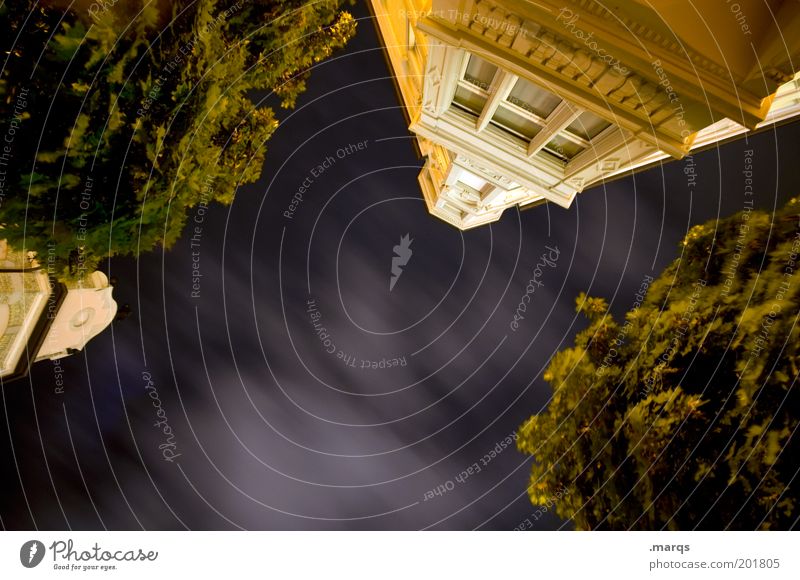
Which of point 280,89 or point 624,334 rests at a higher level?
point 280,89

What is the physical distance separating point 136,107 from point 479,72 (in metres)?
6.35

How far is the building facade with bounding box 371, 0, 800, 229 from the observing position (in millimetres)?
5527

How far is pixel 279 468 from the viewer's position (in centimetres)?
795

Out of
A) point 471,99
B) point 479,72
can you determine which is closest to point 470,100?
point 471,99

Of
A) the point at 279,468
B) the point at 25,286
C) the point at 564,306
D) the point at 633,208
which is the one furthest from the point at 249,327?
the point at 633,208

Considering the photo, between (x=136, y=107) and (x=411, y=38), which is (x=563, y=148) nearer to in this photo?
(x=411, y=38)

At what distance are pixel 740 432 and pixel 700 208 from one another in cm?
413

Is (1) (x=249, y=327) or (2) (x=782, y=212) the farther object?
(1) (x=249, y=327)

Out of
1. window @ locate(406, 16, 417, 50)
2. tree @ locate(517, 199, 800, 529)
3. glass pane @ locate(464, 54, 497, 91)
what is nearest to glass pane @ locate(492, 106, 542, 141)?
glass pane @ locate(464, 54, 497, 91)

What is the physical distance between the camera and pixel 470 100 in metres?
8.64

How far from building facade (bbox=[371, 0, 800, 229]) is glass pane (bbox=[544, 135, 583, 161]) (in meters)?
0.02

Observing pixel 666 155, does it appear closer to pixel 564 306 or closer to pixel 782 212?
pixel 782 212

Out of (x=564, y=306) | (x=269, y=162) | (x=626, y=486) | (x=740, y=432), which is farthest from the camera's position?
(x=564, y=306)

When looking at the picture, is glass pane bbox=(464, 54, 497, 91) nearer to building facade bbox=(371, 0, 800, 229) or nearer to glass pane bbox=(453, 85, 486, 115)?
building facade bbox=(371, 0, 800, 229)
